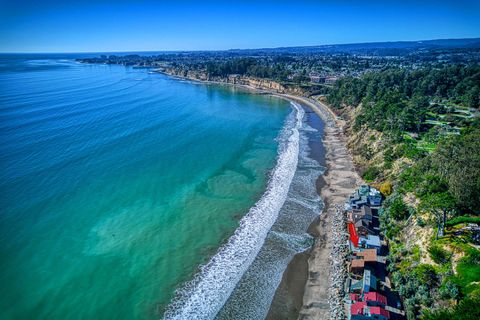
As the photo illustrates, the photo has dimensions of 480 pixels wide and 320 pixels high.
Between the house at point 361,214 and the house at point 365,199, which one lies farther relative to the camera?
the house at point 365,199

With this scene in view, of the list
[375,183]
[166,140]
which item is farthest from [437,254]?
[166,140]

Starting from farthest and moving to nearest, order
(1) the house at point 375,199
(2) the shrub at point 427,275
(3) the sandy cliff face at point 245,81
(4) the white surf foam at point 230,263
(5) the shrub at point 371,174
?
(3) the sandy cliff face at point 245,81, (5) the shrub at point 371,174, (1) the house at point 375,199, (4) the white surf foam at point 230,263, (2) the shrub at point 427,275

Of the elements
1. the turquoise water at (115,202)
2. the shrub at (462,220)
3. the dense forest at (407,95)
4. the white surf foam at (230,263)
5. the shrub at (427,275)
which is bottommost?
the white surf foam at (230,263)

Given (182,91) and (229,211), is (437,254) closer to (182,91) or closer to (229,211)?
(229,211)

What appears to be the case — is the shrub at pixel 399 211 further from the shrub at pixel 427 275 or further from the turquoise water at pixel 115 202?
the turquoise water at pixel 115 202

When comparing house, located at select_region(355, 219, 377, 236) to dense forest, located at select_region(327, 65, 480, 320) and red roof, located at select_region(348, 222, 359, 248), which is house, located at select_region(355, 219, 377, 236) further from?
dense forest, located at select_region(327, 65, 480, 320)

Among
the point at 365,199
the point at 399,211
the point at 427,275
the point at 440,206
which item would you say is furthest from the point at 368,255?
the point at 365,199

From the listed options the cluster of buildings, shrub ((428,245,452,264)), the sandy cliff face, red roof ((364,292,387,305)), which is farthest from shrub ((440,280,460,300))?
the sandy cliff face

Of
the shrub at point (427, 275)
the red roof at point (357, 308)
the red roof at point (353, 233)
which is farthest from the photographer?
the red roof at point (353, 233)

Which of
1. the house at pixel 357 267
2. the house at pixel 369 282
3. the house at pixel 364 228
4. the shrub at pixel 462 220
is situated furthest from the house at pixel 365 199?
the house at pixel 369 282
